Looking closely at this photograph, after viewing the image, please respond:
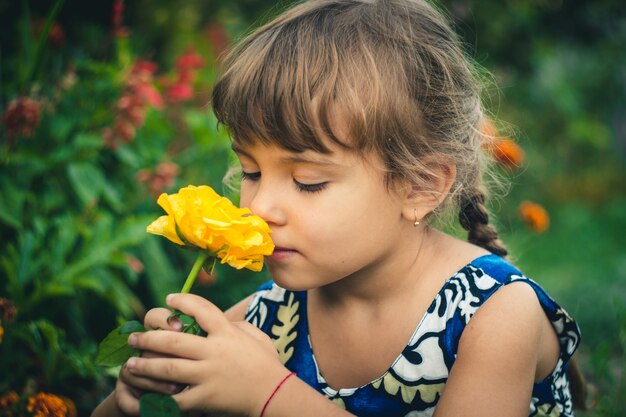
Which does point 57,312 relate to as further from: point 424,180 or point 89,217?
point 424,180

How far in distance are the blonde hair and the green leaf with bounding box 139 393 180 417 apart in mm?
603

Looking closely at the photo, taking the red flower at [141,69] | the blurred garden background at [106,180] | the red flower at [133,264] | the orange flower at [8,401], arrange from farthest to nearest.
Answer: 1. the red flower at [141,69]
2. the red flower at [133,264]
3. the blurred garden background at [106,180]
4. the orange flower at [8,401]

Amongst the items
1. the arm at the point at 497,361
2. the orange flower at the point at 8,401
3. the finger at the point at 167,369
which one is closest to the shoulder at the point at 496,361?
the arm at the point at 497,361

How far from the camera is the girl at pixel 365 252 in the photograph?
1390mm

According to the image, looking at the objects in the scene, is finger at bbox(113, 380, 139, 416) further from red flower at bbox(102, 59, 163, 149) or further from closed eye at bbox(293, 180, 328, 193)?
red flower at bbox(102, 59, 163, 149)

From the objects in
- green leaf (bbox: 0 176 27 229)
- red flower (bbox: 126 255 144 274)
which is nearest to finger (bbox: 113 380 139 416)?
red flower (bbox: 126 255 144 274)

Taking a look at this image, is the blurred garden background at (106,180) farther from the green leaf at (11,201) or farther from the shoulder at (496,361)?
the shoulder at (496,361)

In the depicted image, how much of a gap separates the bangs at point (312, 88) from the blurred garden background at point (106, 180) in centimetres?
64

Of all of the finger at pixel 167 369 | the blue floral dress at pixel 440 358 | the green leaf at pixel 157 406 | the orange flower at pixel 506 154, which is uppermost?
the finger at pixel 167 369

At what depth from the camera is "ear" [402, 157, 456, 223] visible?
1675 mm

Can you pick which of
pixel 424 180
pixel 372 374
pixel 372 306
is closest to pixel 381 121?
pixel 424 180

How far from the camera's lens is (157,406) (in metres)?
1.25

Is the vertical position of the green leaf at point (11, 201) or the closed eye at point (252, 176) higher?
the closed eye at point (252, 176)

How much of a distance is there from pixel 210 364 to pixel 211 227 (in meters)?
0.28
